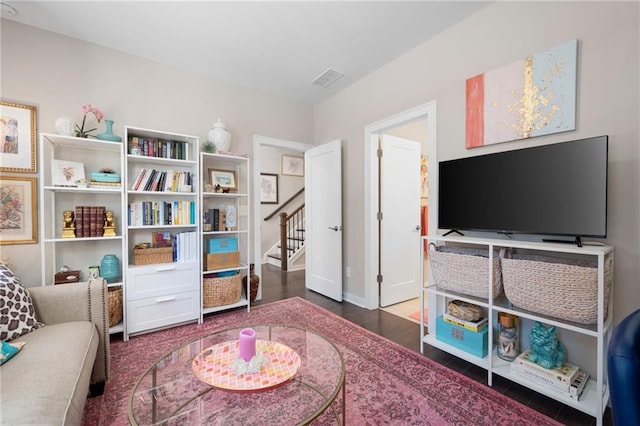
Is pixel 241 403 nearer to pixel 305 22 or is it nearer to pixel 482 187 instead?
pixel 482 187

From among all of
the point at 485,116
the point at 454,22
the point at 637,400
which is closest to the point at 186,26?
the point at 454,22

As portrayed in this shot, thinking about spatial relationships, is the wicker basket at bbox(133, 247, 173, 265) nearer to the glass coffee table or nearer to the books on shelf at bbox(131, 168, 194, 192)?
the books on shelf at bbox(131, 168, 194, 192)

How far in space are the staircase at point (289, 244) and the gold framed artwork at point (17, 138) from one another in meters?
3.45

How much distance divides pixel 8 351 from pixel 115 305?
120cm

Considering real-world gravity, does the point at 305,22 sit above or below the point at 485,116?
above

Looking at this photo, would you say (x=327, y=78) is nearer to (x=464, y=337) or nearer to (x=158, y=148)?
(x=158, y=148)

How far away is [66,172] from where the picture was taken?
228cm

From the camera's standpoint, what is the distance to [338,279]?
3.37 metres

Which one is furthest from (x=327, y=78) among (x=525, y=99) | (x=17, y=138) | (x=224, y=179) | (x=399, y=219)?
(x=17, y=138)

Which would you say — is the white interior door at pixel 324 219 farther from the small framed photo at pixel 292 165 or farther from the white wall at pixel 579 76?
the small framed photo at pixel 292 165

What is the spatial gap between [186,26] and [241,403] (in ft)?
9.18

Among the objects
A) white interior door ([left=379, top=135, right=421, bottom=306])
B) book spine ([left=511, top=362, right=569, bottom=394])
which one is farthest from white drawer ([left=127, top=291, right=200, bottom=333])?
book spine ([left=511, top=362, right=569, bottom=394])

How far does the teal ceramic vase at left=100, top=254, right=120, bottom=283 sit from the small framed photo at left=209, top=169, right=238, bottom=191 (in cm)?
116

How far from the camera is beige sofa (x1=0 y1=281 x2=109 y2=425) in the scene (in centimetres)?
95
